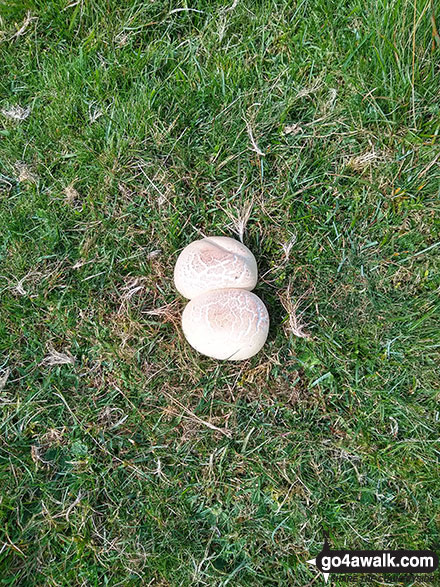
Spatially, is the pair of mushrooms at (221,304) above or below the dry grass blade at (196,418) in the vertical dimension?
above

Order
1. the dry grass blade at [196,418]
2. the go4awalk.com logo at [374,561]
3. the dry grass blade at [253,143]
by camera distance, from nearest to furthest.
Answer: the go4awalk.com logo at [374,561], the dry grass blade at [196,418], the dry grass blade at [253,143]

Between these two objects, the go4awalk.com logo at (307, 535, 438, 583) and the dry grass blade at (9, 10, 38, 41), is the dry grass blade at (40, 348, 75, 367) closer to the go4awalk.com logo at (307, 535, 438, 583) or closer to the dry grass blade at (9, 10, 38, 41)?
the go4awalk.com logo at (307, 535, 438, 583)

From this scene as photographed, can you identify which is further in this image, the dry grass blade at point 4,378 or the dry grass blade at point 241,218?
the dry grass blade at point 241,218

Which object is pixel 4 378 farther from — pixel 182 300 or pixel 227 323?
pixel 227 323

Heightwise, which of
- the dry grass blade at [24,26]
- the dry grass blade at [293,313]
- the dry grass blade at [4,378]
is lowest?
the dry grass blade at [4,378]

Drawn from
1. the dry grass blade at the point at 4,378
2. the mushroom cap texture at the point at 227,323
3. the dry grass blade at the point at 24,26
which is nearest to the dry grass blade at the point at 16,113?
the dry grass blade at the point at 24,26

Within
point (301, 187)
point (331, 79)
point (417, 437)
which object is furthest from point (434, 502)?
point (331, 79)

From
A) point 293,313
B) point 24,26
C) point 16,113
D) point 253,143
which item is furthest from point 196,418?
point 24,26

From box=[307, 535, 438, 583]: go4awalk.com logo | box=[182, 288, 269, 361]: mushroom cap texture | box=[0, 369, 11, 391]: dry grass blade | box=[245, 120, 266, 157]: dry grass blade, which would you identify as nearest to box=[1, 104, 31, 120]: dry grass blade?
box=[245, 120, 266, 157]: dry grass blade

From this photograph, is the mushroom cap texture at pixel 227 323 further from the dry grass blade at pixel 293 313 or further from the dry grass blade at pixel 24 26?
the dry grass blade at pixel 24 26
